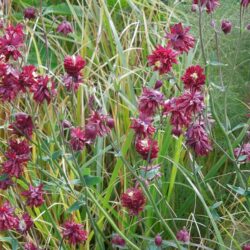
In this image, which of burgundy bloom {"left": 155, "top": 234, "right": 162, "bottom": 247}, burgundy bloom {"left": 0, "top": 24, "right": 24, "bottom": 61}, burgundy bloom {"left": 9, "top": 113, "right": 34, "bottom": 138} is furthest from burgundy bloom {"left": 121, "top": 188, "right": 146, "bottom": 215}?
burgundy bloom {"left": 0, "top": 24, "right": 24, "bottom": 61}

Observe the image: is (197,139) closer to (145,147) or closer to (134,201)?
(145,147)

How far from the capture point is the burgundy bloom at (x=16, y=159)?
159 cm

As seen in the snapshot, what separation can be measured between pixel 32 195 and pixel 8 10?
1.56 metres

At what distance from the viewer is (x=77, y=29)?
3.35 m

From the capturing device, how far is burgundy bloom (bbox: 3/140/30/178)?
1.59 metres

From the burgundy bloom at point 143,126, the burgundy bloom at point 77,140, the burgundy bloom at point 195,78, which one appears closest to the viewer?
the burgundy bloom at point 195,78

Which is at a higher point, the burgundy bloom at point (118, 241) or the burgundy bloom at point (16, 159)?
the burgundy bloom at point (16, 159)

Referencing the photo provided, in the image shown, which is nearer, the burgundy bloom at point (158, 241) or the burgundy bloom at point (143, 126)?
the burgundy bloom at point (143, 126)

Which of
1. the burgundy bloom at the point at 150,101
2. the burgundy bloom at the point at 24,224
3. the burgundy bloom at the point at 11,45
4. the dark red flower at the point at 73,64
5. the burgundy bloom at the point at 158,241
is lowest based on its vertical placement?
the burgundy bloom at the point at 158,241

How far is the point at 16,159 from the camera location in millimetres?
1597

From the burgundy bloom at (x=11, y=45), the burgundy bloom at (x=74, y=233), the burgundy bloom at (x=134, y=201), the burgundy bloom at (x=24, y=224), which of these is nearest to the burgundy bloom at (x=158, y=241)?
the burgundy bloom at (x=134, y=201)

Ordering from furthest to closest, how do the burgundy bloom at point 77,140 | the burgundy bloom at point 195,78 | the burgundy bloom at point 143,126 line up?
the burgundy bloom at point 77,140, the burgundy bloom at point 143,126, the burgundy bloom at point 195,78

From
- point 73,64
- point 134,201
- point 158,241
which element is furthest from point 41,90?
point 158,241

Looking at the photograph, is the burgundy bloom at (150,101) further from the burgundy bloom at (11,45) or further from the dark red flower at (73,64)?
the burgundy bloom at (11,45)
